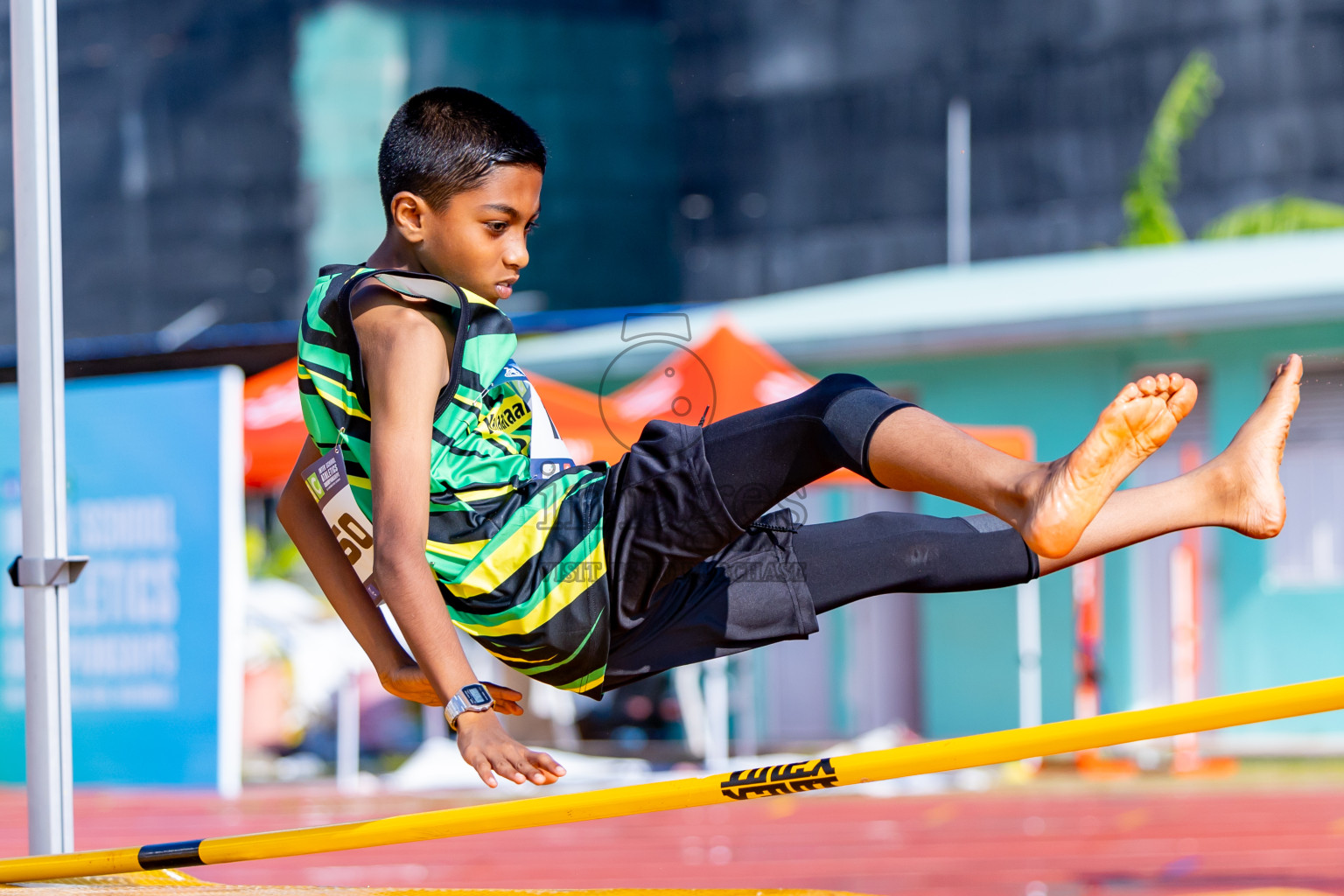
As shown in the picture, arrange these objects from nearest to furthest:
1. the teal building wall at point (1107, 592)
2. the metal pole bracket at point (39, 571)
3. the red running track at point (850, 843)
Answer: the metal pole bracket at point (39, 571) → the red running track at point (850, 843) → the teal building wall at point (1107, 592)

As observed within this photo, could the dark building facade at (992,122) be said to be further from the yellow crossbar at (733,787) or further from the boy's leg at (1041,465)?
the boy's leg at (1041,465)

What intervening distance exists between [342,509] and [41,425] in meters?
0.76

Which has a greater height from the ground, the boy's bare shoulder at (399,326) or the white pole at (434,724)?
the boy's bare shoulder at (399,326)

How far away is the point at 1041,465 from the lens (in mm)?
2023

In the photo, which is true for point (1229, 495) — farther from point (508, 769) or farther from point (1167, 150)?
point (1167, 150)

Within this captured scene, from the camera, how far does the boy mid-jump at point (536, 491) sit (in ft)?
7.13

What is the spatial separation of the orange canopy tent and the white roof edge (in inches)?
73.6

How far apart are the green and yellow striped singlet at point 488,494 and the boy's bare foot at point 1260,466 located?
2.89 ft

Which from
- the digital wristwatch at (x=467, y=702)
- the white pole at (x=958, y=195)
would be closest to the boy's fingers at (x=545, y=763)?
the digital wristwatch at (x=467, y=702)

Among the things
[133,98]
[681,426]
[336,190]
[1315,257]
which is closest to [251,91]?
[133,98]

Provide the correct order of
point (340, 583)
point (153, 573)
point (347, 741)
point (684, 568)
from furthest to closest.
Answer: point (347, 741) → point (153, 573) → point (340, 583) → point (684, 568)

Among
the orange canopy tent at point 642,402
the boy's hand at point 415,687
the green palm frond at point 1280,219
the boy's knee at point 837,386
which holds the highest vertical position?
the green palm frond at point 1280,219

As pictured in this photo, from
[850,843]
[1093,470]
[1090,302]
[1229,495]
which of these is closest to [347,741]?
[850,843]

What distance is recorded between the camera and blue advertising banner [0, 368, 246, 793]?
23.9ft
